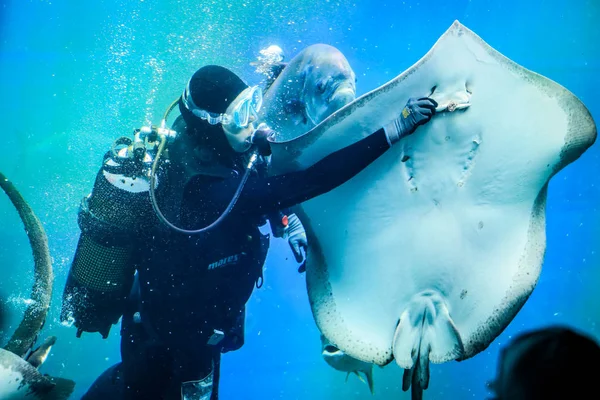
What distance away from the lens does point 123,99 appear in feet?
59.9

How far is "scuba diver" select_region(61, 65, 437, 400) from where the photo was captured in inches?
114

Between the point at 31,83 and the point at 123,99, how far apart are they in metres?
5.03

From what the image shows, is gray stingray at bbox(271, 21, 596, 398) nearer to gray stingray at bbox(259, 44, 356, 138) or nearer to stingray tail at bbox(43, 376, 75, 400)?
stingray tail at bbox(43, 376, 75, 400)

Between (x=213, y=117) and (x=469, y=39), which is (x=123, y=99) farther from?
(x=469, y=39)

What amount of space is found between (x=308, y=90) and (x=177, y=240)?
3.26 meters

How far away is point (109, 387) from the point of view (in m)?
3.35

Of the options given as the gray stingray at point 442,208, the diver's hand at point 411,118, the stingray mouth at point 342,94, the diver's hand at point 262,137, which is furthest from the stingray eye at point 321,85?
the diver's hand at point 411,118

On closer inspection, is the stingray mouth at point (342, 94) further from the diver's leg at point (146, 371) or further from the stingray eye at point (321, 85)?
the diver's leg at point (146, 371)

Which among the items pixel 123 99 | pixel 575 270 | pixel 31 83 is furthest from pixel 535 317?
pixel 31 83

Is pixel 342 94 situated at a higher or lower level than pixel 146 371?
higher

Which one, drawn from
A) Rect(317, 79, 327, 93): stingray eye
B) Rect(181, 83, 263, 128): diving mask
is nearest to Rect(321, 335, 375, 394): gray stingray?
Rect(181, 83, 263, 128): diving mask

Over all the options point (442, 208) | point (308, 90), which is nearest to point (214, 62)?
point (308, 90)

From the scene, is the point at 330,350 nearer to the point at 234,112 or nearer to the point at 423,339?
the point at 423,339

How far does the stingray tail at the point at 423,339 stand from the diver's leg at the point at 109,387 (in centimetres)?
246
